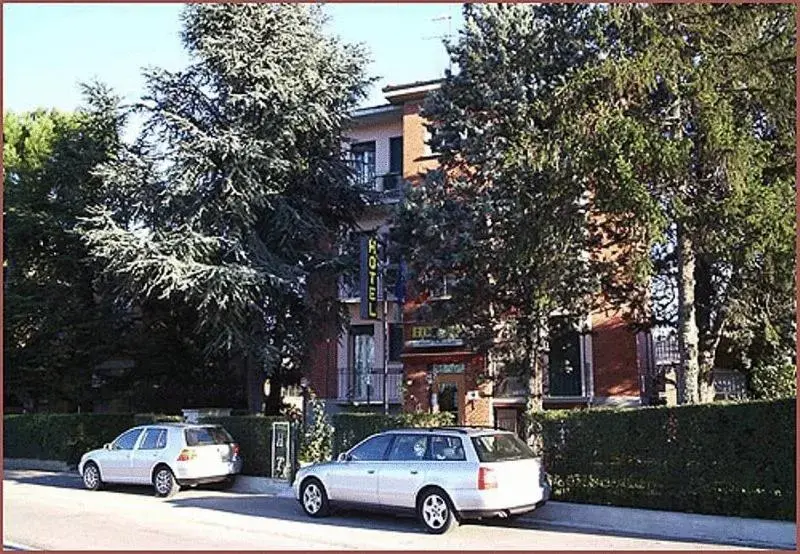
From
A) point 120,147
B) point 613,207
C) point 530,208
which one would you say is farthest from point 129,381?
point 613,207

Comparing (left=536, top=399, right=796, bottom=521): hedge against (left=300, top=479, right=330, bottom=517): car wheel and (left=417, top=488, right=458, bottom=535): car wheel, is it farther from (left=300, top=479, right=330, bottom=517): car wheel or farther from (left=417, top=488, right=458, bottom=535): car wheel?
(left=300, top=479, right=330, bottom=517): car wheel

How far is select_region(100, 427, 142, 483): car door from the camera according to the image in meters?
18.6

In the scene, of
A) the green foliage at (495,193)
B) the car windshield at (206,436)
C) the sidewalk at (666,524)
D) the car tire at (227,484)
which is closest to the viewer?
the sidewalk at (666,524)

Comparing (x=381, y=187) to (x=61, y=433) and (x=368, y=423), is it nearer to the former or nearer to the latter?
(x=61, y=433)

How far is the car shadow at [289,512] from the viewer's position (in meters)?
13.8

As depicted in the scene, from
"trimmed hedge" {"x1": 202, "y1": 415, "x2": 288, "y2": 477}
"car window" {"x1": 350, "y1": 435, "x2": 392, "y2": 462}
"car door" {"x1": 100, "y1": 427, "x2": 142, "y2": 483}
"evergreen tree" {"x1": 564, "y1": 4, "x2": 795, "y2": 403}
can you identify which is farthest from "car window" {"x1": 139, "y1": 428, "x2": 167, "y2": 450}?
"evergreen tree" {"x1": 564, "y1": 4, "x2": 795, "y2": 403}

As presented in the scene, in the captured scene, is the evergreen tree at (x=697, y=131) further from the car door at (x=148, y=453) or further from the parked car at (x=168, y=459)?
the car door at (x=148, y=453)

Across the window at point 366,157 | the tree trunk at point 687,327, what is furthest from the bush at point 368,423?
the window at point 366,157

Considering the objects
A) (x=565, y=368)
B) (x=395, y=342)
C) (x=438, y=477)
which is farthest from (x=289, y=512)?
(x=395, y=342)

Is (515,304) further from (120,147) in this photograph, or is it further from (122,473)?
(120,147)

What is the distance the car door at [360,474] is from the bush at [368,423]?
2.61 m

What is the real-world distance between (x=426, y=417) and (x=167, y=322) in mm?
14496

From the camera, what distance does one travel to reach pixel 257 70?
77.9 ft

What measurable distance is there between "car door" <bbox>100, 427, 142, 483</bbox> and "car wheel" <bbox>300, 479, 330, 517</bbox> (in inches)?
216
